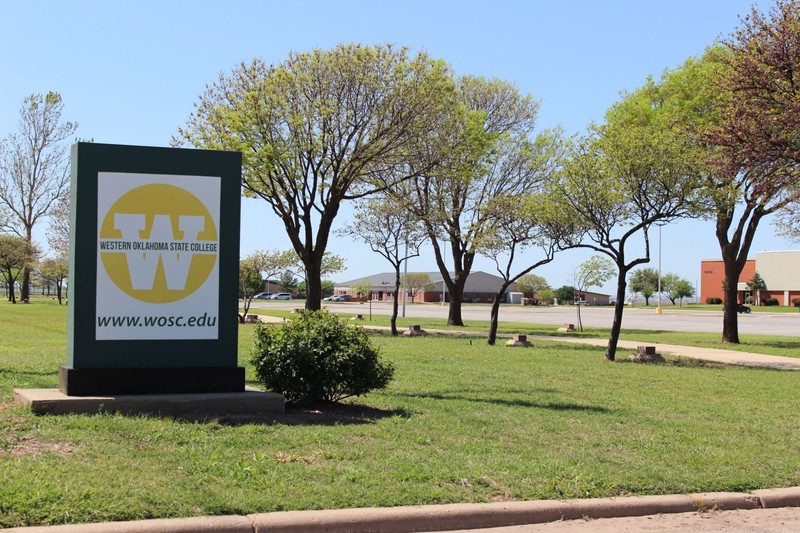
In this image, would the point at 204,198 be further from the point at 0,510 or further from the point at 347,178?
the point at 347,178

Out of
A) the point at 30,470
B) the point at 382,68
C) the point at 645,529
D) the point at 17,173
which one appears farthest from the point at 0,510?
the point at 17,173

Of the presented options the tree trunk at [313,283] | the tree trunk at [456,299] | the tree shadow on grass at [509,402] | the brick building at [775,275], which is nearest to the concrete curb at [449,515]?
the tree shadow on grass at [509,402]

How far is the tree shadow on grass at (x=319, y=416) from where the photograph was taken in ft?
28.5

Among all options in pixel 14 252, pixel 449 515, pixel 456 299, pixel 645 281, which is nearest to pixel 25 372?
pixel 449 515

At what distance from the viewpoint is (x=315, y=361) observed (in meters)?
9.65

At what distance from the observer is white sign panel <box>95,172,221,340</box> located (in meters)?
9.45

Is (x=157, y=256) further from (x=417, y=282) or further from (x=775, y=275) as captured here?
(x=775, y=275)

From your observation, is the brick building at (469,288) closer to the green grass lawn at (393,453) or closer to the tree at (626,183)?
the tree at (626,183)

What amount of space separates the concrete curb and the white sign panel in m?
4.58

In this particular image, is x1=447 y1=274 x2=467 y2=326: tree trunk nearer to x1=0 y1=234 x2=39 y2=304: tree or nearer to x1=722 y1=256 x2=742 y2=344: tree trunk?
x1=722 y1=256 x2=742 y2=344: tree trunk

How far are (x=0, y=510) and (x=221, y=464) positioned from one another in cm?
180

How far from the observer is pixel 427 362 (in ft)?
58.0

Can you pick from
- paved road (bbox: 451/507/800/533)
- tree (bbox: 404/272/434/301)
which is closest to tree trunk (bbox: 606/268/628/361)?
paved road (bbox: 451/507/800/533)

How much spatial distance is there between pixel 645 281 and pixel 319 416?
373ft
